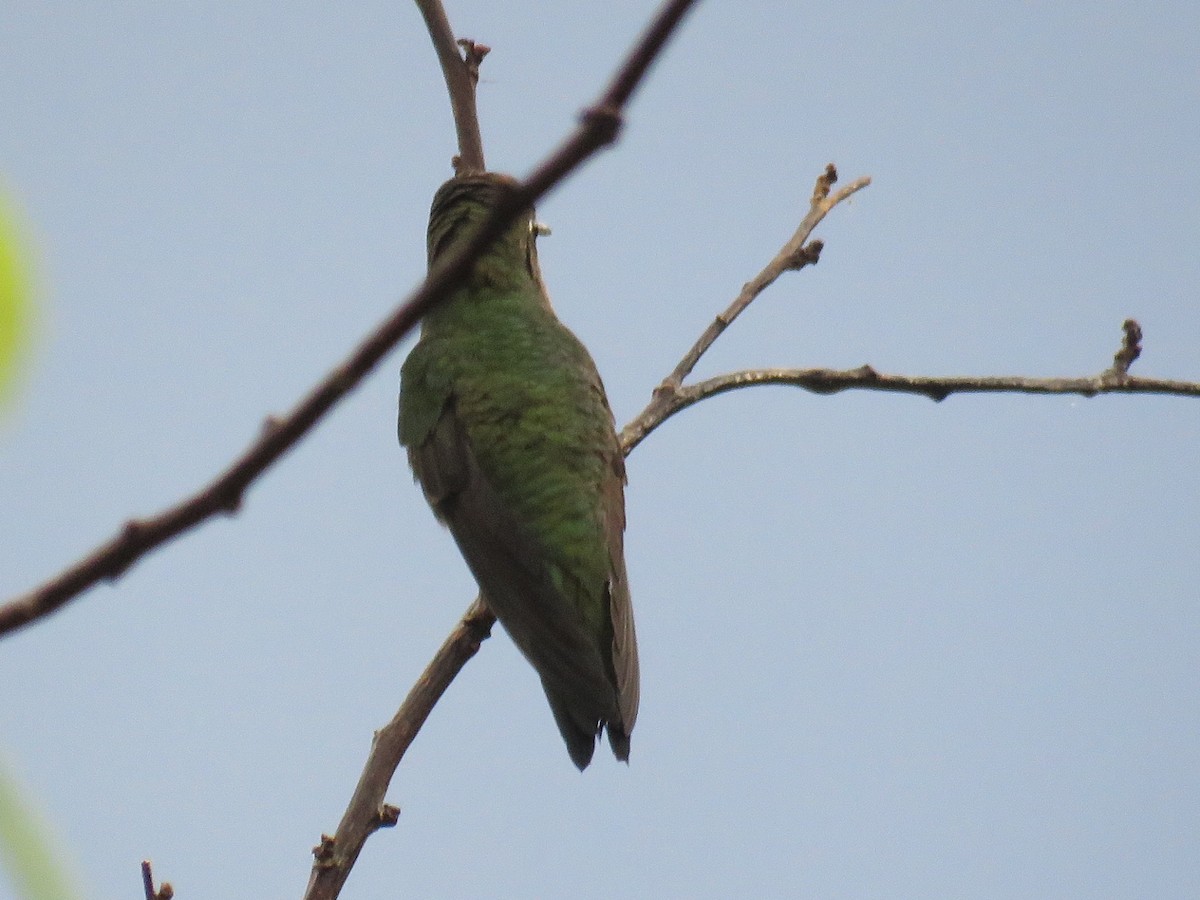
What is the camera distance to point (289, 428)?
0.97 m

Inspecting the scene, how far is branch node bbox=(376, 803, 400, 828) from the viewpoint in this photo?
3672 millimetres

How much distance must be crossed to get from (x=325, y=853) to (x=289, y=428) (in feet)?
8.92

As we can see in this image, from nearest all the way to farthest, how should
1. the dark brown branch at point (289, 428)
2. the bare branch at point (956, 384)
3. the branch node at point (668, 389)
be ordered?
the dark brown branch at point (289, 428) → the bare branch at point (956, 384) → the branch node at point (668, 389)

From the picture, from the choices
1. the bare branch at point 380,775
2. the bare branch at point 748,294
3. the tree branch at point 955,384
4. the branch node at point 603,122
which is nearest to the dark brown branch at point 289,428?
the branch node at point 603,122

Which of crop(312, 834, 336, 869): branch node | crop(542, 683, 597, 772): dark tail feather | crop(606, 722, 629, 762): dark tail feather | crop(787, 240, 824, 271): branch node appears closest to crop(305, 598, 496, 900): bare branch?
crop(312, 834, 336, 869): branch node

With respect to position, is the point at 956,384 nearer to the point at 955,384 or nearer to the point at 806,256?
the point at 955,384

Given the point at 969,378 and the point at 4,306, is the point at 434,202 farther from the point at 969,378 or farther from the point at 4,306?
the point at 4,306

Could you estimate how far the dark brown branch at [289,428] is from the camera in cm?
96

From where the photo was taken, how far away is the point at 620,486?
18.9ft

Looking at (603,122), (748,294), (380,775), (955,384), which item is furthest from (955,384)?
(603,122)

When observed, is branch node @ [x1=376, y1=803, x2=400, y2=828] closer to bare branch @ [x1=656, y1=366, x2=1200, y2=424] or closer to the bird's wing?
the bird's wing

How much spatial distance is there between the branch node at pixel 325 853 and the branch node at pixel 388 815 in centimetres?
24

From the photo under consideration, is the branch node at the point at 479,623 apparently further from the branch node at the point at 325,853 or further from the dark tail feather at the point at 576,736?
the branch node at the point at 325,853

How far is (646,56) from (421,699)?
133 inches
